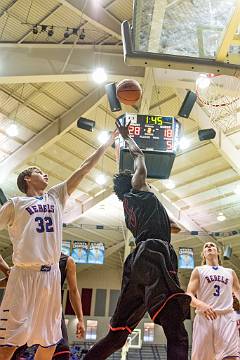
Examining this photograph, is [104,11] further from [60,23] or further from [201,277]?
[201,277]

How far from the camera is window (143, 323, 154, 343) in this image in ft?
84.1

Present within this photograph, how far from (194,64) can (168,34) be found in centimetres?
59

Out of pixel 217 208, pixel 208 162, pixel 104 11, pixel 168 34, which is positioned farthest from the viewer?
pixel 217 208

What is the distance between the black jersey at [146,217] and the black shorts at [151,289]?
0.10m

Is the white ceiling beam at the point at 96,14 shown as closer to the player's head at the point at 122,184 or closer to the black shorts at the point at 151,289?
the player's head at the point at 122,184

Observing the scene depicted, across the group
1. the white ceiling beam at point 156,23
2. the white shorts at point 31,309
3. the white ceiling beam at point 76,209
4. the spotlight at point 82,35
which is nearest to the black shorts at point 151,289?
the white shorts at point 31,309

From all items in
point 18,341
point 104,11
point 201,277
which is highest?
point 104,11

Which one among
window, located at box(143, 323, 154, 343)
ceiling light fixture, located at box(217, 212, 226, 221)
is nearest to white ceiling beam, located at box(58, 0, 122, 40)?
ceiling light fixture, located at box(217, 212, 226, 221)

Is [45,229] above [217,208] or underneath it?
underneath

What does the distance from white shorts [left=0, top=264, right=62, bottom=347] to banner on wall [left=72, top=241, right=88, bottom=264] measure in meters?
13.9

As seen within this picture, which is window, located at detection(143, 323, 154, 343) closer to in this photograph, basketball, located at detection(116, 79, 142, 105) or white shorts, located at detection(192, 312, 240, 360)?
white shorts, located at detection(192, 312, 240, 360)

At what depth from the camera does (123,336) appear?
304 cm

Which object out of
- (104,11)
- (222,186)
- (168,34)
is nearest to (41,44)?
(104,11)

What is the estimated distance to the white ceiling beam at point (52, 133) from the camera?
11.8 meters
